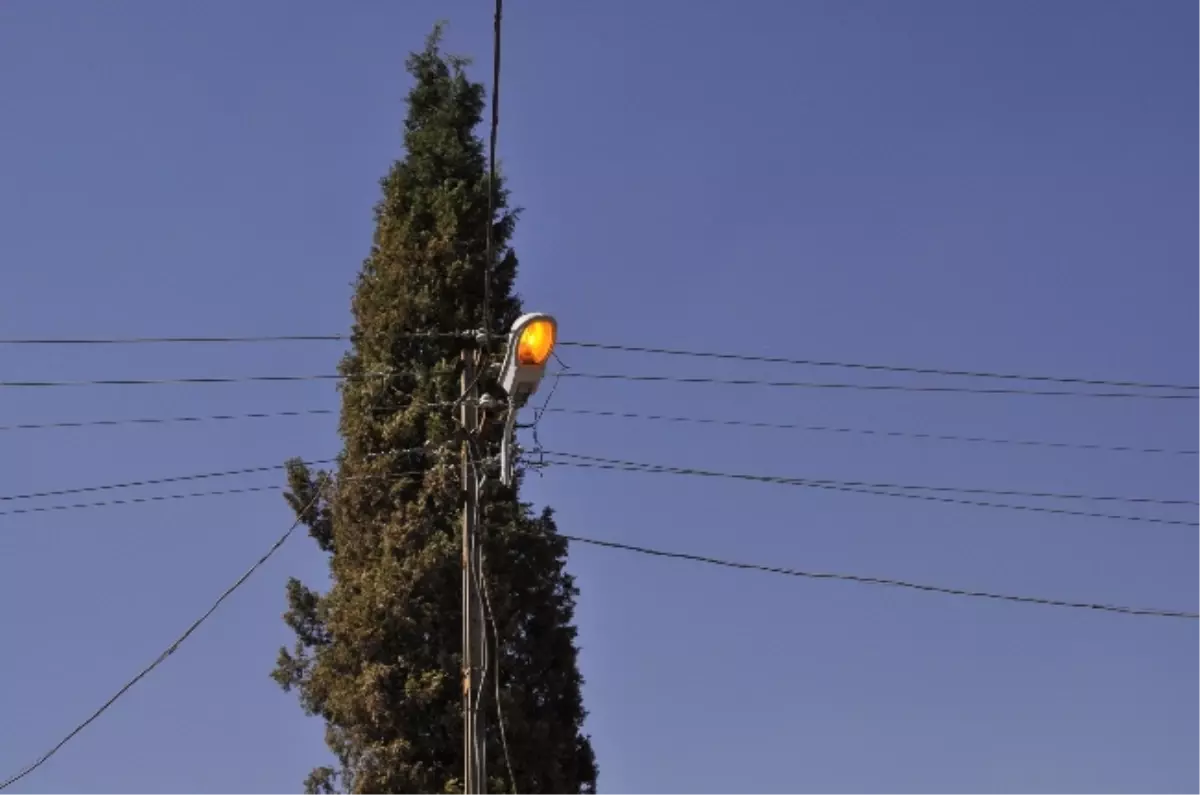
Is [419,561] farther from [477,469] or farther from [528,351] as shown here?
[528,351]

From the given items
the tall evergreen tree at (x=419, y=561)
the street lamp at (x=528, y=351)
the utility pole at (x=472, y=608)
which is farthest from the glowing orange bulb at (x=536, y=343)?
the tall evergreen tree at (x=419, y=561)

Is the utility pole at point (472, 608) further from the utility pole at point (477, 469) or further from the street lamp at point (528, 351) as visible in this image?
the street lamp at point (528, 351)

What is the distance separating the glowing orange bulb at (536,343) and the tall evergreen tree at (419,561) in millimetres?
5220

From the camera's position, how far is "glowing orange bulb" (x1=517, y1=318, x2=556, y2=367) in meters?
10.1

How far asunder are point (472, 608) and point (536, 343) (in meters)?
2.57

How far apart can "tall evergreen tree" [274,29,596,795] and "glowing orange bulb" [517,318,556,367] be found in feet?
17.1

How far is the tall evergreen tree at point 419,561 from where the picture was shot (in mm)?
16406

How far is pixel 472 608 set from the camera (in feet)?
38.5

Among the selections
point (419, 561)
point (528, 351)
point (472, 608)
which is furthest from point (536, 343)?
point (419, 561)

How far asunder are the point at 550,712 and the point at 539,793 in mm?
891

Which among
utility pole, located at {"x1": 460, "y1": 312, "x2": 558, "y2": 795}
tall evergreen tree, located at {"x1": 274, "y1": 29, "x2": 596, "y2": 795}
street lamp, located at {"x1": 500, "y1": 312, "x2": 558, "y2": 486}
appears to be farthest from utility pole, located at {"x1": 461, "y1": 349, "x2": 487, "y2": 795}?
tall evergreen tree, located at {"x1": 274, "y1": 29, "x2": 596, "y2": 795}

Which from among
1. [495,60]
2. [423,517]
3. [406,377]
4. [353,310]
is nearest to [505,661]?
[423,517]

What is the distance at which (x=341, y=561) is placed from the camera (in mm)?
17625

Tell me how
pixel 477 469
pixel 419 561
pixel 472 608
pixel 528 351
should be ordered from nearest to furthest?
pixel 528 351 → pixel 472 608 → pixel 477 469 → pixel 419 561
